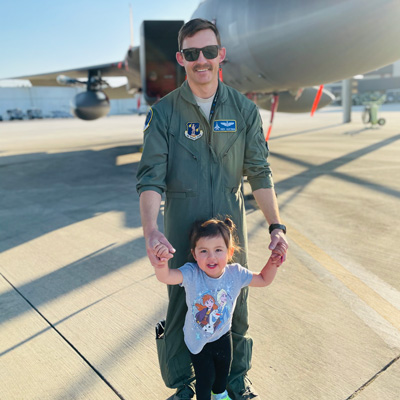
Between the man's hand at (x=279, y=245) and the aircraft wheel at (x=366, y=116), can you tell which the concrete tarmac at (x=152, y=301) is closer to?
the man's hand at (x=279, y=245)

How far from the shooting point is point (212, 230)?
1749 millimetres

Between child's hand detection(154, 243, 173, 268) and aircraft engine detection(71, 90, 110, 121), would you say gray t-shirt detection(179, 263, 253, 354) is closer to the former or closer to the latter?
child's hand detection(154, 243, 173, 268)

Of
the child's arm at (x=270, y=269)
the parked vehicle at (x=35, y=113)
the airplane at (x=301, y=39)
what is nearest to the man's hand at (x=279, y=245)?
the child's arm at (x=270, y=269)

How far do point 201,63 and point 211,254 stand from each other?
97 cm

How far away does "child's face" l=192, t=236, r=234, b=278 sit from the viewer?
1.74 m

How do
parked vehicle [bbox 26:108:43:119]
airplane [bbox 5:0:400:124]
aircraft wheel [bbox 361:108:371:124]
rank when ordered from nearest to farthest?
airplane [bbox 5:0:400:124]
aircraft wheel [bbox 361:108:371:124]
parked vehicle [bbox 26:108:43:119]

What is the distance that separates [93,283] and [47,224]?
225 centimetres

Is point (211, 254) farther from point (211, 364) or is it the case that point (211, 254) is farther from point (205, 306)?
point (211, 364)

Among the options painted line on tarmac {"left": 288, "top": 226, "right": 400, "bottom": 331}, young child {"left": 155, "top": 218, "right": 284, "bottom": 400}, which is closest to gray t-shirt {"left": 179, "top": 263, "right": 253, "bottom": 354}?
young child {"left": 155, "top": 218, "right": 284, "bottom": 400}

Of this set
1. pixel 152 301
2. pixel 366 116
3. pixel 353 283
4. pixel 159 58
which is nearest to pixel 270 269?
pixel 152 301

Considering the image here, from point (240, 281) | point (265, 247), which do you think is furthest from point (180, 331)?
point (265, 247)

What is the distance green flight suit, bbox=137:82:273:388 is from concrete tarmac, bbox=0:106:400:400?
511 mm

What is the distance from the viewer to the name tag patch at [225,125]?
1.89 m

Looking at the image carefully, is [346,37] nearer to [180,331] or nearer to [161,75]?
[180,331]
